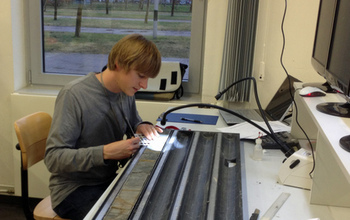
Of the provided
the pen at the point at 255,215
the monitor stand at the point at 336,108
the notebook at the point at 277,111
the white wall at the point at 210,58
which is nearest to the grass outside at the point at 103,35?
the white wall at the point at 210,58

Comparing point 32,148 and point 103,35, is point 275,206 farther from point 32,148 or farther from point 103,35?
point 103,35

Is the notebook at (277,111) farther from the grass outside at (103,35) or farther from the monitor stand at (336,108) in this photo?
the grass outside at (103,35)

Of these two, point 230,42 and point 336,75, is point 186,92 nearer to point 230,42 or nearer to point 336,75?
point 230,42

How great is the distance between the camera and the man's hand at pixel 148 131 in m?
1.82

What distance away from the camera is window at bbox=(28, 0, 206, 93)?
2.92 meters

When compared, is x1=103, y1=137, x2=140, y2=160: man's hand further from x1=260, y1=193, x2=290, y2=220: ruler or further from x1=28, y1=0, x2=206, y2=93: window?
x1=28, y1=0, x2=206, y2=93: window

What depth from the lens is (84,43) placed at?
305cm

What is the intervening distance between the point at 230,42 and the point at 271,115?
1.73ft

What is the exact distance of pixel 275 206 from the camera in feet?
4.47

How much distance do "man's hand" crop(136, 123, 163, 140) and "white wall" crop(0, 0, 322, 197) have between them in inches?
32.2

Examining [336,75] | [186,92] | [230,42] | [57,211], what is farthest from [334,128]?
[186,92]

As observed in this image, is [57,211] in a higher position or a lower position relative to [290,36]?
lower

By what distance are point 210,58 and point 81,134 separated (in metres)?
1.26

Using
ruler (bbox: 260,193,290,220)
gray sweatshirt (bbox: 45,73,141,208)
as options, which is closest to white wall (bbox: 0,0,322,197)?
gray sweatshirt (bbox: 45,73,141,208)
